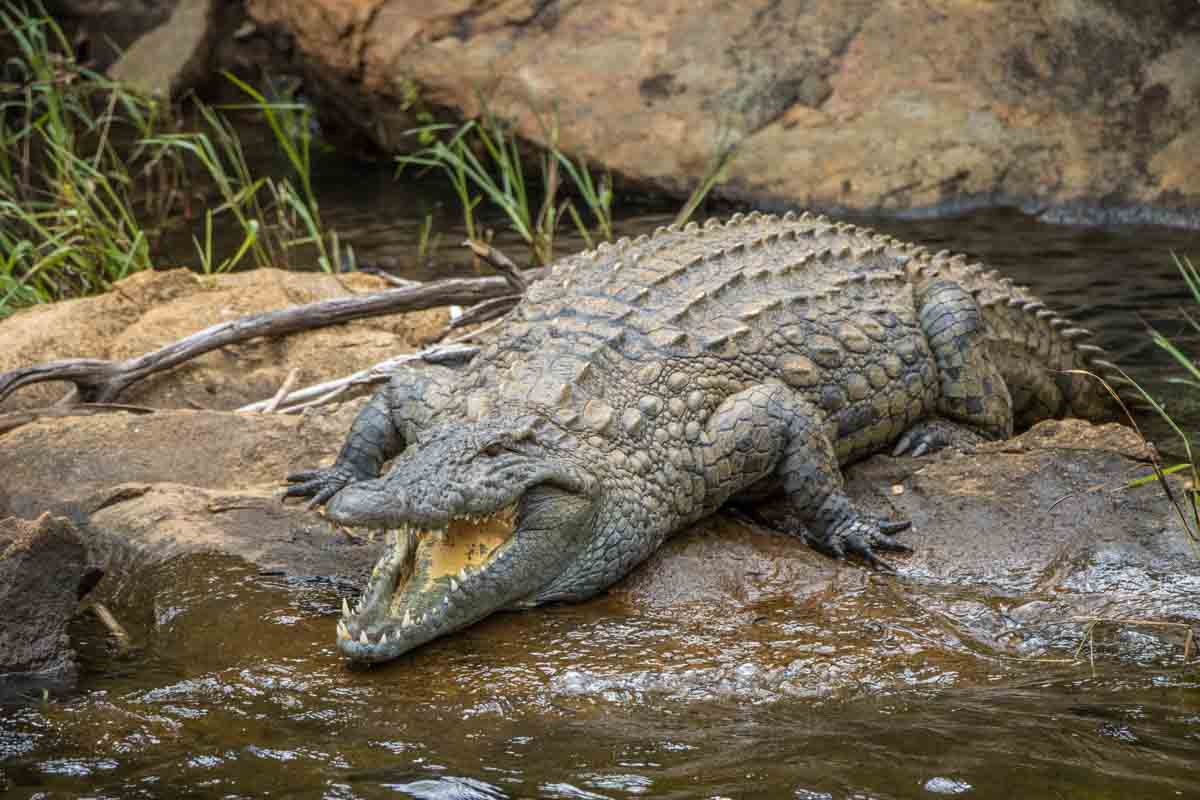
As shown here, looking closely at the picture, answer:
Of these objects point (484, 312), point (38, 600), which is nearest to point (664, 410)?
point (38, 600)

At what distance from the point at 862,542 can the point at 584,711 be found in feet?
4.73

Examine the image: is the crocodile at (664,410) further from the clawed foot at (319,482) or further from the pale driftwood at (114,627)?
the pale driftwood at (114,627)

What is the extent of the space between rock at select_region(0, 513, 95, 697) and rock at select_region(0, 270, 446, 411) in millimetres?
2682

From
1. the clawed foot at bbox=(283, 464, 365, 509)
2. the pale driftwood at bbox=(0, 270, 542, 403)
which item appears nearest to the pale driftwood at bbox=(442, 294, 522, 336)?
the pale driftwood at bbox=(0, 270, 542, 403)

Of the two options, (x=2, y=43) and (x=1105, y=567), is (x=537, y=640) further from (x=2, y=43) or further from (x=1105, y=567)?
(x=2, y=43)

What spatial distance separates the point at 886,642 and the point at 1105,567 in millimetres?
959

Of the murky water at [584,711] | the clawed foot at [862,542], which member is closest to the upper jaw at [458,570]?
the murky water at [584,711]

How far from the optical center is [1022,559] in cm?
480

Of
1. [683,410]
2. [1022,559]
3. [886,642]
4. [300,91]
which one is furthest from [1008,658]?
[300,91]

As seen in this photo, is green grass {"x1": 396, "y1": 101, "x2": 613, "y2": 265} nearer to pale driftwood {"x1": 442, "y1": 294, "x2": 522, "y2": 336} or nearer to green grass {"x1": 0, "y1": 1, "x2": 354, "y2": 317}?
pale driftwood {"x1": 442, "y1": 294, "x2": 522, "y2": 336}

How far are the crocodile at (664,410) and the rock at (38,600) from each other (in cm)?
91

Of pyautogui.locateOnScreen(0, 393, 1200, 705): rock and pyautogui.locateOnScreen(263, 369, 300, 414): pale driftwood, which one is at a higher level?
pyautogui.locateOnScreen(0, 393, 1200, 705): rock

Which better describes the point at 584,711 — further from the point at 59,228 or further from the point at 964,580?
the point at 59,228

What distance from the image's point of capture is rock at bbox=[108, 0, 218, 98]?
1519 cm
